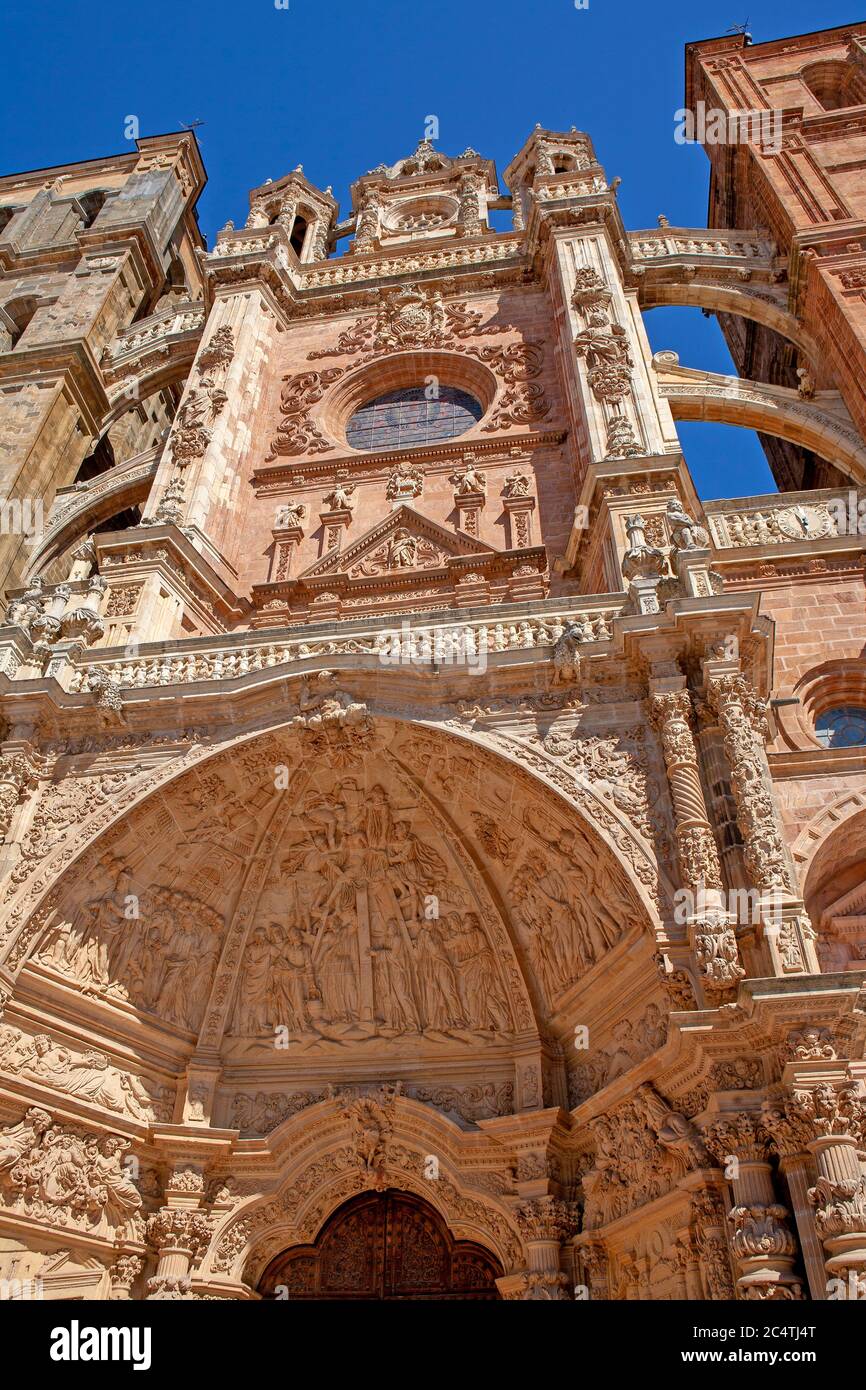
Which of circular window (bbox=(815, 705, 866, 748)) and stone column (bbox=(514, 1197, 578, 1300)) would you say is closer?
stone column (bbox=(514, 1197, 578, 1300))

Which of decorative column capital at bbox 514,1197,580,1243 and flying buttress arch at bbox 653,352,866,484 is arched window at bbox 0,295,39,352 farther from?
decorative column capital at bbox 514,1197,580,1243

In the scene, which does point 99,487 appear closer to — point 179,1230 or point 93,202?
point 179,1230

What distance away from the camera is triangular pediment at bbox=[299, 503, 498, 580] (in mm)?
15180

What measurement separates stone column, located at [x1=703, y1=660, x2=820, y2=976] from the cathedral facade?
0.03 m

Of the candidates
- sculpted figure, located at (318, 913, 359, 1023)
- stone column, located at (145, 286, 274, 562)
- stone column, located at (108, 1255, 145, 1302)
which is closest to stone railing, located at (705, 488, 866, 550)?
sculpted figure, located at (318, 913, 359, 1023)

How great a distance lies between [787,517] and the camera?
13320 mm

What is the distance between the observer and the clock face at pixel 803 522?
1303 centimetres

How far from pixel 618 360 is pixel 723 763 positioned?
9.18 meters

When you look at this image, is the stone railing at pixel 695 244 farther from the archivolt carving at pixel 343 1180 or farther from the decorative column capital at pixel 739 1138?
the decorative column capital at pixel 739 1138

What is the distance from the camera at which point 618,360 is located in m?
15.5

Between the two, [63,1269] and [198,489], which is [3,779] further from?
[198,489]

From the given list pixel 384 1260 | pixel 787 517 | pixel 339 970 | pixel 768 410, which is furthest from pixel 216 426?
pixel 384 1260

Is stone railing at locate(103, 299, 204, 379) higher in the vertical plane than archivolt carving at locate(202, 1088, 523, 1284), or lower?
higher

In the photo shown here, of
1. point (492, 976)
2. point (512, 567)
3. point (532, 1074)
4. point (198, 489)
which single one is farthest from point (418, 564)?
point (532, 1074)
